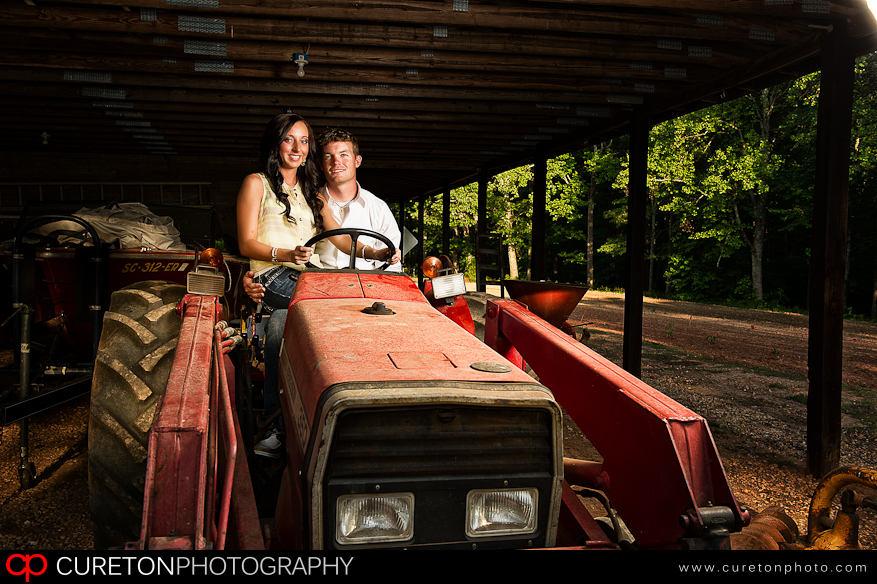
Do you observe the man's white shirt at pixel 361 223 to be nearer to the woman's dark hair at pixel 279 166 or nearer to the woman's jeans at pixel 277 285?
the woman's dark hair at pixel 279 166

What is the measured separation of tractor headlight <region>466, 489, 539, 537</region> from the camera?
150 cm

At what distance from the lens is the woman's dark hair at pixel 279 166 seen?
300cm

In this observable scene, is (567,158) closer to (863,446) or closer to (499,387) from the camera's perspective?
(863,446)

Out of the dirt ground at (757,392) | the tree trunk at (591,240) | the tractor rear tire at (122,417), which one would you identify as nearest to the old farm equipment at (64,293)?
the tractor rear tire at (122,417)

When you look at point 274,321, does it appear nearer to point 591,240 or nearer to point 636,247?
point 636,247

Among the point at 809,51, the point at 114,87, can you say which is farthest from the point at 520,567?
the point at 114,87

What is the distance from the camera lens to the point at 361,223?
3250 millimetres

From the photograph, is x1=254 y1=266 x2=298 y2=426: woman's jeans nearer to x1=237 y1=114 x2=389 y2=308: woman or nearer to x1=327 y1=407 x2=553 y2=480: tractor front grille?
x1=237 y1=114 x2=389 y2=308: woman

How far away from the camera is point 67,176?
38.0 ft

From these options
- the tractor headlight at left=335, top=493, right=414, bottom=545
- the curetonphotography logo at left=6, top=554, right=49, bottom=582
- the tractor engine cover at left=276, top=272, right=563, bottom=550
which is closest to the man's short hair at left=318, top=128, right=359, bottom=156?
the tractor engine cover at left=276, top=272, right=563, bottom=550

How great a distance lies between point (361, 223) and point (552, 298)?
2.80 meters

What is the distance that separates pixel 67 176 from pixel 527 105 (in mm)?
9669

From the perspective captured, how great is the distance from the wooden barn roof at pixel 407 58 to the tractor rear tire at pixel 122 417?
109 inches

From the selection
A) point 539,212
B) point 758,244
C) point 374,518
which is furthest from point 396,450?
point 758,244
